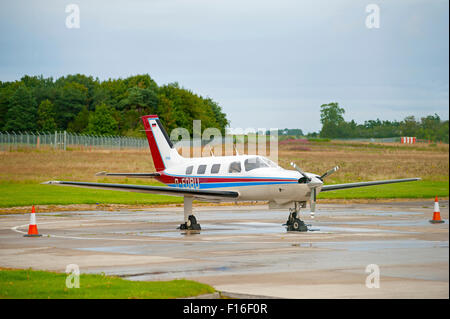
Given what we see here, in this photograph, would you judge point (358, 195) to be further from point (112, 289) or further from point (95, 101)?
point (95, 101)

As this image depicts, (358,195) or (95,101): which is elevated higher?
(95,101)

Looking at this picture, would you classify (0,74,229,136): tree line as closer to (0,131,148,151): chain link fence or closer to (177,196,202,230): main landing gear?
(0,131,148,151): chain link fence

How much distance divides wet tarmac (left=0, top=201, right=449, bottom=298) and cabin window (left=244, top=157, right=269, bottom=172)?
7.58 ft

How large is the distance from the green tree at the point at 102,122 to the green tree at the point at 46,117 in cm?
684

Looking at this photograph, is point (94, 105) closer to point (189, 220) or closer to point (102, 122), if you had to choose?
point (102, 122)

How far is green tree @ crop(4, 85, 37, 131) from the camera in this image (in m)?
72.6

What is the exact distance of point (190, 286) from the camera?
464 inches

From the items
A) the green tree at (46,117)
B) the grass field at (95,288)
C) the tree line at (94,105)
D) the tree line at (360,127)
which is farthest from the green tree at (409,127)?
the green tree at (46,117)

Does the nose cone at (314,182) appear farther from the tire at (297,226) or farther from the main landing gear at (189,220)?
the main landing gear at (189,220)

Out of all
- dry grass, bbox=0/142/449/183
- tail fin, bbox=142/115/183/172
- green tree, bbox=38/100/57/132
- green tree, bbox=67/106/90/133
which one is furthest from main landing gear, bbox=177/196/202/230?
green tree, bbox=67/106/90/133

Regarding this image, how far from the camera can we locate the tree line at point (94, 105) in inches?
3056
